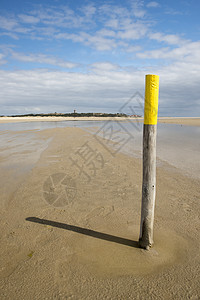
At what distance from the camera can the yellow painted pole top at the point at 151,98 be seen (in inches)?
114

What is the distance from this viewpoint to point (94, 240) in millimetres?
3643

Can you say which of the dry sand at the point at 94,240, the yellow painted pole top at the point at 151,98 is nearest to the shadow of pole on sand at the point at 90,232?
the dry sand at the point at 94,240

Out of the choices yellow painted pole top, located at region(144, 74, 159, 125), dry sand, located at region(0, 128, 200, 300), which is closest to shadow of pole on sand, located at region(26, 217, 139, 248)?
dry sand, located at region(0, 128, 200, 300)

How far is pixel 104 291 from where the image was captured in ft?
8.53

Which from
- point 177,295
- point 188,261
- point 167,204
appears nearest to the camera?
point 177,295

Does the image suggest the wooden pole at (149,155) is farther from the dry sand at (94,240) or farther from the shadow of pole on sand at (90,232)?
the dry sand at (94,240)

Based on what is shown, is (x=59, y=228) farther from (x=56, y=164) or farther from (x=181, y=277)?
(x=56, y=164)

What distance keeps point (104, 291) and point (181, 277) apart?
110 cm

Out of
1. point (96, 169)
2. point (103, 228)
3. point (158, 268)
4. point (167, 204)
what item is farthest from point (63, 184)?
point (158, 268)

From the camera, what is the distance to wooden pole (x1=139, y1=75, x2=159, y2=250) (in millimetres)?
2924

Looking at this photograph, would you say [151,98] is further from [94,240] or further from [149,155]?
[94,240]

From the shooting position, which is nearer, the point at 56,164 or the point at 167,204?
the point at 167,204

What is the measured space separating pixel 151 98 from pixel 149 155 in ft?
2.80

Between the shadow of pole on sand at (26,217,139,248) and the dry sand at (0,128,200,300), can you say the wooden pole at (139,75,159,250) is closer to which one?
the shadow of pole on sand at (26,217,139,248)
